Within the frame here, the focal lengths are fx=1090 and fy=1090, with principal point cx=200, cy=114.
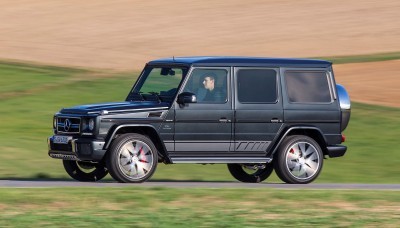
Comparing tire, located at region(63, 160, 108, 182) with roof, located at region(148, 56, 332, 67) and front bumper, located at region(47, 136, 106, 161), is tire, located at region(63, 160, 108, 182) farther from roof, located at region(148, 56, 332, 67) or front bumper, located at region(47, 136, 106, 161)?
roof, located at region(148, 56, 332, 67)

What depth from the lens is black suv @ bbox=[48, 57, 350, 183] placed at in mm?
14656

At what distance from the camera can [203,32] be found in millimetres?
41375

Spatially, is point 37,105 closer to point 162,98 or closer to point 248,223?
point 162,98

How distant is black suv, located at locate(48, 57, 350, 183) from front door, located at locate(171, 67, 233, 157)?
0.01 meters

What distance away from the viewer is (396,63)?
34.2 m

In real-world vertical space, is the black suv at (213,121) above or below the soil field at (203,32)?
below

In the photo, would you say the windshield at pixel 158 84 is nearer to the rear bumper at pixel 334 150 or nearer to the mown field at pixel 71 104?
the rear bumper at pixel 334 150

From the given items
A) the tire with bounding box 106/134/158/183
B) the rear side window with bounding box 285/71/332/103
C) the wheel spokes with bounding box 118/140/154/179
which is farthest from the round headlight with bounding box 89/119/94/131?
the rear side window with bounding box 285/71/332/103

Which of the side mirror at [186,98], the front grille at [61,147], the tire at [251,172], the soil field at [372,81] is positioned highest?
the soil field at [372,81]

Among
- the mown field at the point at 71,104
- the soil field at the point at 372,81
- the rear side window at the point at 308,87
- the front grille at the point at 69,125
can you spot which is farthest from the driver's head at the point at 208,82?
the soil field at the point at 372,81

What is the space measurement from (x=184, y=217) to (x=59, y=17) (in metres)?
35.0

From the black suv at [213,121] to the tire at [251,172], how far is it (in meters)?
0.53

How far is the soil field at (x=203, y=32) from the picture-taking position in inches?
1404

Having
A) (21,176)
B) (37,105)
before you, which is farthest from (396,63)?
(21,176)
